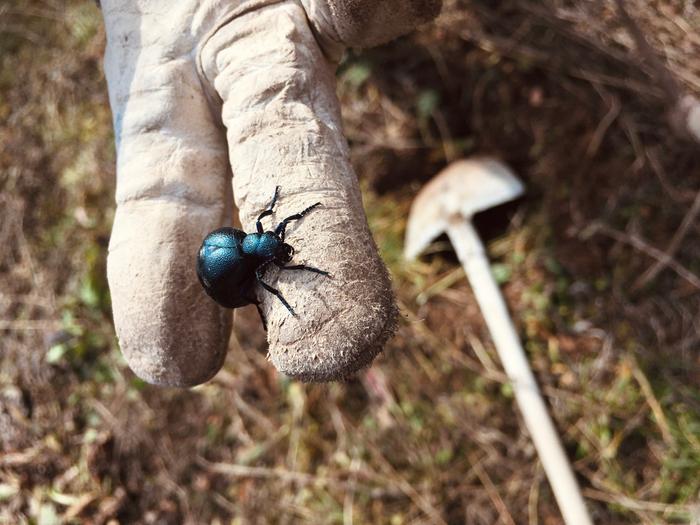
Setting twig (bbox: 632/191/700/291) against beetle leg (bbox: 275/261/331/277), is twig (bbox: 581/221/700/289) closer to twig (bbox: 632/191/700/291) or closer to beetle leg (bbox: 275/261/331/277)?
twig (bbox: 632/191/700/291)

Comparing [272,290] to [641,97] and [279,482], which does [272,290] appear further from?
[641,97]

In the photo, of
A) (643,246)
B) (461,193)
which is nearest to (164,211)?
(461,193)

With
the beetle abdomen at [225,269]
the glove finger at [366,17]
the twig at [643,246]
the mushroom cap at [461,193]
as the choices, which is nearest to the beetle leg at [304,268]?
the beetle abdomen at [225,269]

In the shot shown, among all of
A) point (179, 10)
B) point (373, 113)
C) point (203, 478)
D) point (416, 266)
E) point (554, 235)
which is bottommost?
point (203, 478)

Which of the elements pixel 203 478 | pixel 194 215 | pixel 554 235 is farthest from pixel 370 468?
pixel 194 215

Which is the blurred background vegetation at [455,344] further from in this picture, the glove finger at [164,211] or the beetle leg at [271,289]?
the beetle leg at [271,289]

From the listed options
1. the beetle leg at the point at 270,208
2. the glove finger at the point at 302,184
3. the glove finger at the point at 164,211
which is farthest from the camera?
the glove finger at the point at 164,211

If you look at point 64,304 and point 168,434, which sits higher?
point 64,304
